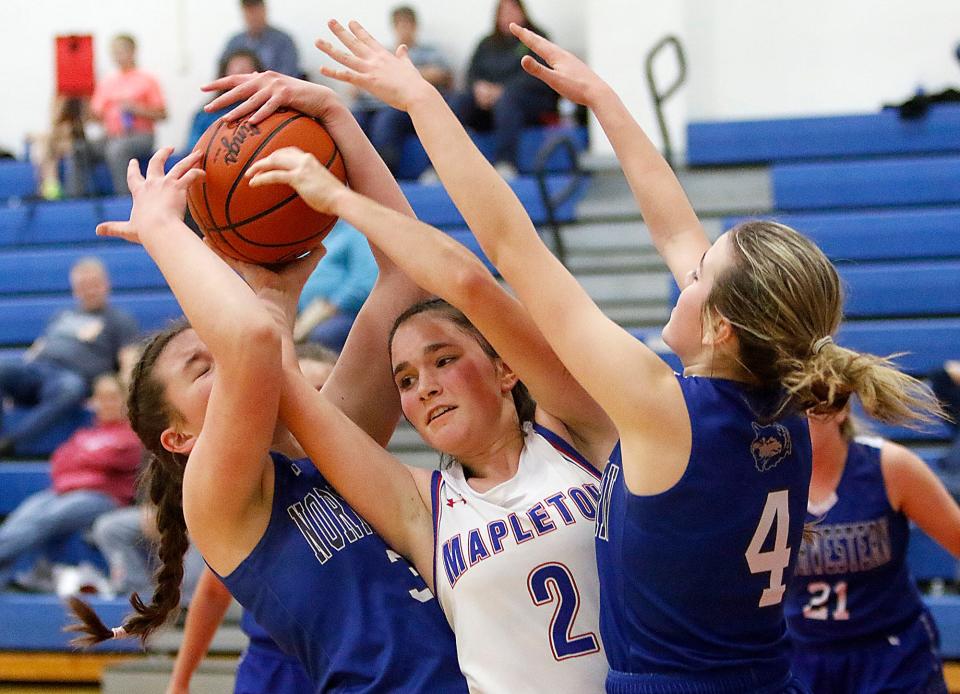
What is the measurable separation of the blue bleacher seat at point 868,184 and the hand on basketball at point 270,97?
5165mm

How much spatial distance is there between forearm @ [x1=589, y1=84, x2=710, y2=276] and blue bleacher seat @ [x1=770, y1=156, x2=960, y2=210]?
4926 mm

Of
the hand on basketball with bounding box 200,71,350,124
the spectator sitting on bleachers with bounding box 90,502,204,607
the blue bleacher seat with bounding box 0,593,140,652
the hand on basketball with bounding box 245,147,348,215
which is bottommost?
the blue bleacher seat with bounding box 0,593,140,652

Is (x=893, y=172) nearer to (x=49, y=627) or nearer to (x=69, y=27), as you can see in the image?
(x=49, y=627)

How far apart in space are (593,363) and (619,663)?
509mm

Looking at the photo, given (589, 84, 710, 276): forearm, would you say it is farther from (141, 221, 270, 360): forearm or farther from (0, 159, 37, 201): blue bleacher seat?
(0, 159, 37, 201): blue bleacher seat

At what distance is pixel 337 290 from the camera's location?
6.46 meters

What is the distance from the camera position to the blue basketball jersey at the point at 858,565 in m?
3.29

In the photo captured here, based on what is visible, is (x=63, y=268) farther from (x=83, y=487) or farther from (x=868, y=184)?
(x=868, y=184)

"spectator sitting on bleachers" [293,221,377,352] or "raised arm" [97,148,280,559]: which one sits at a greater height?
"raised arm" [97,148,280,559]

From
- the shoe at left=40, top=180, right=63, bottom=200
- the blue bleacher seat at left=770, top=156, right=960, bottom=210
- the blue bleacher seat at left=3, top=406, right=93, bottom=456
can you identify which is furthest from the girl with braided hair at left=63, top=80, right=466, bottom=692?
the shoe at left=40, top=180, right=63, bottom=200

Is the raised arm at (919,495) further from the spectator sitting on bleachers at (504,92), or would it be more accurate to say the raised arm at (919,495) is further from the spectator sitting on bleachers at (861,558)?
the spectator sitting on bleachers at (504,92)

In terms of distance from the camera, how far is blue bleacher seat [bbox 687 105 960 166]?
7500 mm

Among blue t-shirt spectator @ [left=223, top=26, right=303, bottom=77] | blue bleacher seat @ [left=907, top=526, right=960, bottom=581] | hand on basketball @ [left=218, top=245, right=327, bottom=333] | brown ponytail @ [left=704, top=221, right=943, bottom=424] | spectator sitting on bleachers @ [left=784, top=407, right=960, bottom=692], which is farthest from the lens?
blue t-shirt spectator @ [left=223, top=26, right=303, bottom=77]

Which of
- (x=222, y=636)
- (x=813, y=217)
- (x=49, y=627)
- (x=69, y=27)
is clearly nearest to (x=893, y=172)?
(x=813, y=217)
